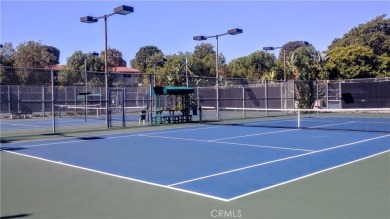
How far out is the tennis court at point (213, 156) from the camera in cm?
698

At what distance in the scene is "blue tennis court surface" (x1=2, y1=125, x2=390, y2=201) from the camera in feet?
23.1

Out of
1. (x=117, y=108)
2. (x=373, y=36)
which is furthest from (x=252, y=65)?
(x=117, y=108)

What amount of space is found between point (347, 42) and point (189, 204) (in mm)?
58411

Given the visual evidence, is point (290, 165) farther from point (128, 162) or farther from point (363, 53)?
point (363, 53)

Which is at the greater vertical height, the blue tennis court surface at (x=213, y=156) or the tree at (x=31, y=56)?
the tree at (x=31, y=56)

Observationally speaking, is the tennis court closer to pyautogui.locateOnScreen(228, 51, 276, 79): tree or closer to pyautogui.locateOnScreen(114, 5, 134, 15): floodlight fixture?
pyautogui.locateOnScreen(114, 5, 134, 15): floodlight fixture

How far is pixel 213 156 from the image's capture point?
388 inches

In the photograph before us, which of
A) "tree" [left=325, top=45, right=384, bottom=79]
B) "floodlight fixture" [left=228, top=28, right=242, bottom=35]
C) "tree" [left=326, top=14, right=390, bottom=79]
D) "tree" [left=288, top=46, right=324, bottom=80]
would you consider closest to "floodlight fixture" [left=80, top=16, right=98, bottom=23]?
"floodlight fixture" [left=228, top=28, right=242, bottom=35]

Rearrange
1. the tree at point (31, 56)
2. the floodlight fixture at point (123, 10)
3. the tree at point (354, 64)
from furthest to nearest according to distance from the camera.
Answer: the tree at point (354, 64) → the tree at point (31, 56) → the floodlight fixture at point (123, 10)

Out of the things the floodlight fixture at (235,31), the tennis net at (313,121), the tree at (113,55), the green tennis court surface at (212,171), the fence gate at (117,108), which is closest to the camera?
the green tennis court surface at (212,171)

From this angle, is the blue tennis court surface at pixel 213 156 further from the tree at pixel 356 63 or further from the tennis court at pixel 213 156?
the tree at pixel 356 63

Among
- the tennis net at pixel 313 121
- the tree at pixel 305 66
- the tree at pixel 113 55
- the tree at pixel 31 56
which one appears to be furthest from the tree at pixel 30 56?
the tree at pixel 305 66

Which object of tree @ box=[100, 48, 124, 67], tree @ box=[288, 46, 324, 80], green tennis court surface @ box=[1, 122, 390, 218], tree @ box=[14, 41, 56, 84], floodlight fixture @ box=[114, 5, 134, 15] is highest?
tree @ box=[100, 48, 124, 67]

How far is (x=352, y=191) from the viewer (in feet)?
20.2
